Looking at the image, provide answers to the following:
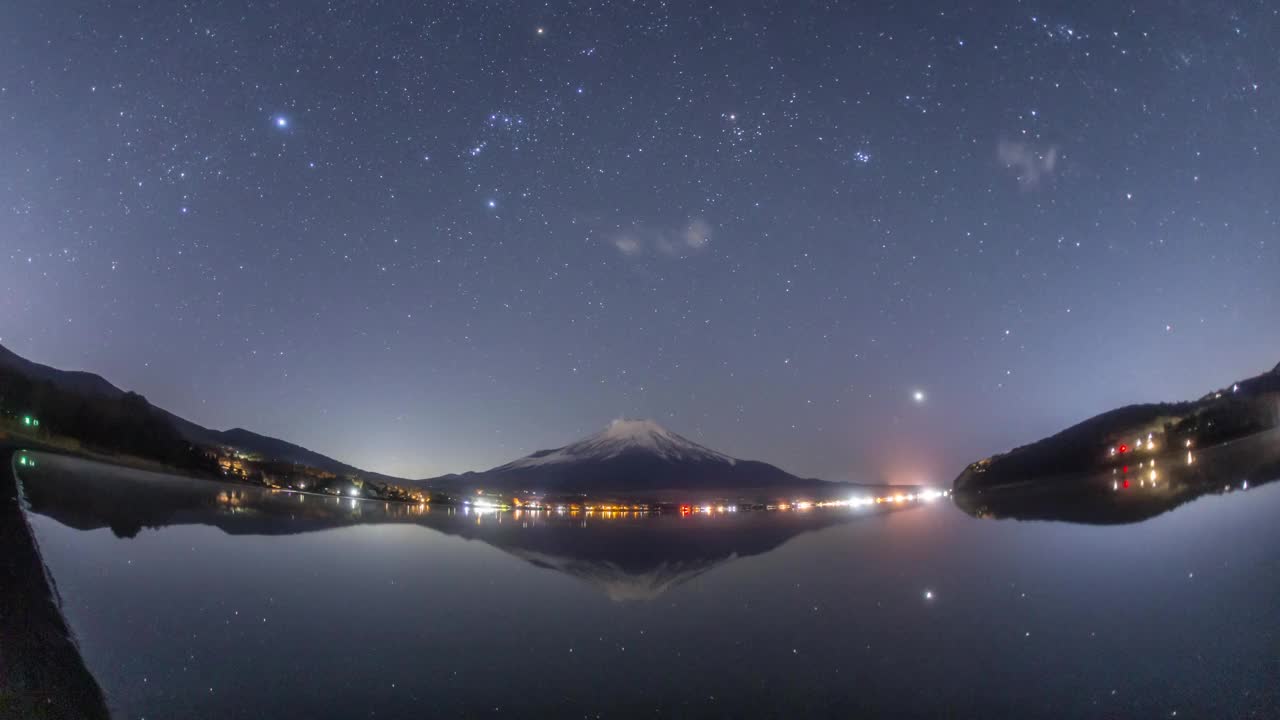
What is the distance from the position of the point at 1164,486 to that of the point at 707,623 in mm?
19812

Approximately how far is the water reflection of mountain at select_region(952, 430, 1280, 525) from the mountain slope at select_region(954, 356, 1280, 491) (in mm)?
1971

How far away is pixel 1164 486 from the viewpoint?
21.0 metres

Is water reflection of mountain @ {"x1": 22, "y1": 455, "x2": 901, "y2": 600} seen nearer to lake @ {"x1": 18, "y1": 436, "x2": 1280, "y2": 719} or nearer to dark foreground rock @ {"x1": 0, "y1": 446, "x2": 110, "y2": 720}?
lake @ {"x1": 18, "y1": 436, "x2": 1280, "y2": 719}

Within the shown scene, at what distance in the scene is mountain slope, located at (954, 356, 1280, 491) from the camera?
1128 inches

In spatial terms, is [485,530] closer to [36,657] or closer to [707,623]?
[707,623]

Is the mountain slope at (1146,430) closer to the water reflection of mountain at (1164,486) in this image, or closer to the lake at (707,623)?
the water reflection of mountain at (1164,486)

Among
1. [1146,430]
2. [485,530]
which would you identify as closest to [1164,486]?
[1146,430]

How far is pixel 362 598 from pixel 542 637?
4.72m

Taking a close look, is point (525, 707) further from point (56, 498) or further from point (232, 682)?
point (56, 498)

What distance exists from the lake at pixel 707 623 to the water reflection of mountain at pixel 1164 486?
0.33 metres

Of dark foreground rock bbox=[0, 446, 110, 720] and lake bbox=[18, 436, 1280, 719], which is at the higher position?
dark foreground rock bbox=[0, 446, 110, 720]

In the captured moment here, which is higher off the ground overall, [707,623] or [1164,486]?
[1164,486]

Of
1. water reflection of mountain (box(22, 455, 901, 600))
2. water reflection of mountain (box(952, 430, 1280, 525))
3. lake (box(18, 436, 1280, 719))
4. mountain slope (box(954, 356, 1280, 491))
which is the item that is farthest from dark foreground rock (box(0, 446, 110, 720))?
mountain slope (box(954, 356, 1280, 491))

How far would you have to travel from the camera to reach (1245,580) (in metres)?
9.48
